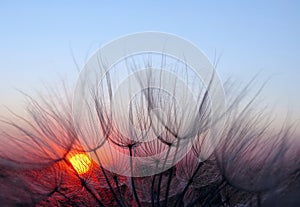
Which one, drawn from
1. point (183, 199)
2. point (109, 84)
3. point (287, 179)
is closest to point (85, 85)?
point (109, 84)

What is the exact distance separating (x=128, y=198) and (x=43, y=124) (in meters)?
2.12

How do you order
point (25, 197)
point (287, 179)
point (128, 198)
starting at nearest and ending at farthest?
point (287, 179) → point (25, 197) → point (128, 198)

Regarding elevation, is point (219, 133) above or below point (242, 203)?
above

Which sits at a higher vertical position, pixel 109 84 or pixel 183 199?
pixel 109 84

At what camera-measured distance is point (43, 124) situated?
711 cm

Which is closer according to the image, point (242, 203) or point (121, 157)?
point (121, 157)

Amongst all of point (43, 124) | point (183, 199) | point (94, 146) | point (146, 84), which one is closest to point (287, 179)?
point (183, 199)

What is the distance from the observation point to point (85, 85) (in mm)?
6945

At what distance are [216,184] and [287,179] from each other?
4.22ft

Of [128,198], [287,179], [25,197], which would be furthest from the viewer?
[128,198]

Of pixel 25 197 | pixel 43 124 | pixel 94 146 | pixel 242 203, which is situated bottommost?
pixel 242 203

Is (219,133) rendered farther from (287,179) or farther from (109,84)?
(109,84)

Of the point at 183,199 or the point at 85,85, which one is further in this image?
the point at 183,199

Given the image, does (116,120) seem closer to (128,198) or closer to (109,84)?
(109,84)
